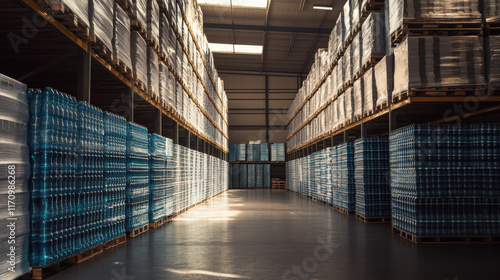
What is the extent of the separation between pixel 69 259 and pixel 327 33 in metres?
17.7

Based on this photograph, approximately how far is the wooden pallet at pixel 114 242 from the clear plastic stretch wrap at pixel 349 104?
233 inches

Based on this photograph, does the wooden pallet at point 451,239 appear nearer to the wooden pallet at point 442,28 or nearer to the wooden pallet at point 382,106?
the wooden pallet at point 382,106

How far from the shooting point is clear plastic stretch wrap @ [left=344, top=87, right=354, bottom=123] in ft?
31.1

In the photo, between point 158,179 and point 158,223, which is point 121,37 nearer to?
point 158,179

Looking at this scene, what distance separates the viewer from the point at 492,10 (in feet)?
20.9

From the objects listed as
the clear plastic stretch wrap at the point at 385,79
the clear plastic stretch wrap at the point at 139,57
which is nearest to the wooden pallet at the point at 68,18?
the clear plastic stretch wrap at the point at 139,57

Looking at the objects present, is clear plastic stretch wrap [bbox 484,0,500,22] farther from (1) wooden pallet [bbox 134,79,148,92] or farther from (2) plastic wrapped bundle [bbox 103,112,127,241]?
(2) plastic wrapped bundle [bbox 103,112,127,241]

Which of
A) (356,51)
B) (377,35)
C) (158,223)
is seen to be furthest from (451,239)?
(158,223)

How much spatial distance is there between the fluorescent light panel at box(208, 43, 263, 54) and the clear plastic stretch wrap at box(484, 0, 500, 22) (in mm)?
16497

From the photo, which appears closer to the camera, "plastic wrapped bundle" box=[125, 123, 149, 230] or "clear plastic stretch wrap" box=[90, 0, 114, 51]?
"clear plastic stretch wrap" box=[90, 0, 114, 51]

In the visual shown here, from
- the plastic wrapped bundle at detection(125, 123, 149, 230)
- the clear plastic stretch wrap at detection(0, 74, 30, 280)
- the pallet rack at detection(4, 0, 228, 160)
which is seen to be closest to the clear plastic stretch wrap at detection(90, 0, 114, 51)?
the pallet rack at detection(4, 0, 228, 160)

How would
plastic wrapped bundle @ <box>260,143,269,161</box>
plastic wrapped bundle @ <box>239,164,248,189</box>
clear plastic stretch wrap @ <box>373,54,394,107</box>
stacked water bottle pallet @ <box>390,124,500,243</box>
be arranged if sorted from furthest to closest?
plastic wrapped bundle @ <box>239,164,248,189</box> → plastic wrapped bundle @ <box>260,143,269,161</box> → clear plastic stretch wrap @ <box>373,54,394,107</box> → stacked water bottle pallet @ <box>390,124,500,243</box>

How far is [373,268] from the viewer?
166 inches

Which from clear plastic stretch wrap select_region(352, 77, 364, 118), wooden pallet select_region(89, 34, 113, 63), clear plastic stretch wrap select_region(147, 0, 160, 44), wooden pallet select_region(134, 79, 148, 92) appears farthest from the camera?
clear plastic stretch wrap select_region(352, 77, 364, 118)
